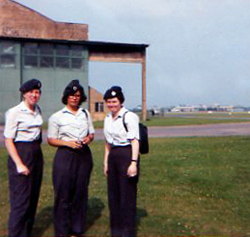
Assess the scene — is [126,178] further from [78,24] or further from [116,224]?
[78,24]

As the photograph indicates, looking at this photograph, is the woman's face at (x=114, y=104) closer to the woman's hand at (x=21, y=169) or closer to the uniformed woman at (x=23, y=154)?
the uniformed woman at (x=23, y=154)

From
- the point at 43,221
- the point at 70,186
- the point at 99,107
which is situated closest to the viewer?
the point at 70,186

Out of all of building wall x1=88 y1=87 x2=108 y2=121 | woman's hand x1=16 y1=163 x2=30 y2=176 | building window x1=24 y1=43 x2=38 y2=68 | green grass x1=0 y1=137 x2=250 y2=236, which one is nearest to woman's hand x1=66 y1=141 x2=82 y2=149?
woman's hand x1=16 y1=163 x2=30 y2=176

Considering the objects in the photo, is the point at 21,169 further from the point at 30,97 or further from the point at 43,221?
the point at 43,221

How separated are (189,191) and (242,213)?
144 centimetres

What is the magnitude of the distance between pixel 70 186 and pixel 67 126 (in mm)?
662

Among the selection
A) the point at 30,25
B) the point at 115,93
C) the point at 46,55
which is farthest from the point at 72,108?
the point at 30,25

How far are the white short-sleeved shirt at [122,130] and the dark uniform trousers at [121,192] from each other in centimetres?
8

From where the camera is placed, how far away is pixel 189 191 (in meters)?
6.89

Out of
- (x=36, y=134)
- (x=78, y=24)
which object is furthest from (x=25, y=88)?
(x=78, y=24)

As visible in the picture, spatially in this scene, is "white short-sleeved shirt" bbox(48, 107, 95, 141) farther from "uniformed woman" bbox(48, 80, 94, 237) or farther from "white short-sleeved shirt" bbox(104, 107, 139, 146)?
"white short-sleeved shirt" bbox(104, 107, 139, 146)

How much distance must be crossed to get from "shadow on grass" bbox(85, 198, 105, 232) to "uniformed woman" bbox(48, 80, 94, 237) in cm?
85

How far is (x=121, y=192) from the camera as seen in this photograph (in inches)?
166

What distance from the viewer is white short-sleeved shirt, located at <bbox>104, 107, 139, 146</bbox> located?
4.04 m
